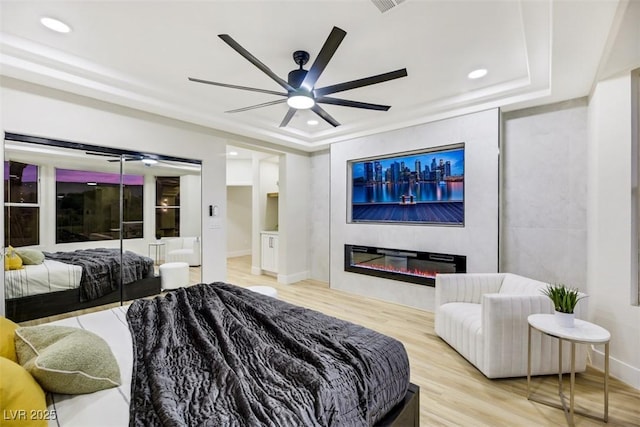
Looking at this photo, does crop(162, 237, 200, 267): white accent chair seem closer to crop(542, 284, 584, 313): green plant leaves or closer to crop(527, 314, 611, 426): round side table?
crop(527, 314, 611, 426): round side table

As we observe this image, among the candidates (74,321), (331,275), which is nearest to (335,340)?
(74,321)

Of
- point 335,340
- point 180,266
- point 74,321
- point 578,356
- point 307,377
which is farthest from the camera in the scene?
point 180,266

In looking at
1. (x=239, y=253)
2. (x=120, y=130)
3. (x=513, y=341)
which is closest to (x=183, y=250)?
(x=120, y=130)

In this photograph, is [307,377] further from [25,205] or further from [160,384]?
[25,205]

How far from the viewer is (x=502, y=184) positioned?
346 centimetres

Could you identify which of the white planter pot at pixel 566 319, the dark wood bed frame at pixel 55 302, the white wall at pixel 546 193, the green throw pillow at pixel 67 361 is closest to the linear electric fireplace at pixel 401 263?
the white wall at pixel 546 193

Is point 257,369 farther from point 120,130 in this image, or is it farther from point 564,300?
point 120,130

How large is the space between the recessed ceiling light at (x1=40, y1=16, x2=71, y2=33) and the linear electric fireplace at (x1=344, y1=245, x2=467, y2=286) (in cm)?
410

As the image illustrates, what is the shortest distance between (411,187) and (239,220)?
5816 mm

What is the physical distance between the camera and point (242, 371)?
4.23 feet

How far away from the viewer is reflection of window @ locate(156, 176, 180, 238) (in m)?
3.66

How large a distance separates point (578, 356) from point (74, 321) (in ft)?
12.3

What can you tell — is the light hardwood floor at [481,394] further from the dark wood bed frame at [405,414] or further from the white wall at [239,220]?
the white wall at [239,220]

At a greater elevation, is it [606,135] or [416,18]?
[416,18]
